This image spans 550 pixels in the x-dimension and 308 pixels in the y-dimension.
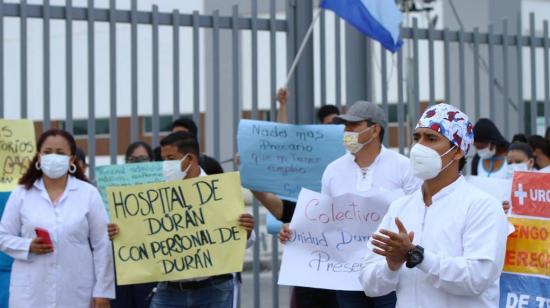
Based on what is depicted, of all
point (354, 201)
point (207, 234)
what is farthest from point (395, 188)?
point (207, 234)

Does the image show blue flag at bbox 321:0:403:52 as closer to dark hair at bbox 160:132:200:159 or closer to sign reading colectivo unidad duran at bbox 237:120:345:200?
sign reading colectivo unidad duran at bbox 237:120:345:200

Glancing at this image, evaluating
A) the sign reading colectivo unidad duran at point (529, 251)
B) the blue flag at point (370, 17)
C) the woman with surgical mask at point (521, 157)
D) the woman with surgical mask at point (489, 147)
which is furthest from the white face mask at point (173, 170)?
the woman with surgical mask at point (489, 147)

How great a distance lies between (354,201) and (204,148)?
1316 centimetres

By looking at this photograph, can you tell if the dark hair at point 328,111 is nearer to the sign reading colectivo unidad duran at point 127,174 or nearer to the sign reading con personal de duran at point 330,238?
the sign reading colectivo unidad duran at point 127,174

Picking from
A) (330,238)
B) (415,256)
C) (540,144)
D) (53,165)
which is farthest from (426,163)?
(540,144)

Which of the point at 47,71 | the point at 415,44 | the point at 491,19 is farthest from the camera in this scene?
the point at 491,19

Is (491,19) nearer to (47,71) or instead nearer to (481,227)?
(47,71)

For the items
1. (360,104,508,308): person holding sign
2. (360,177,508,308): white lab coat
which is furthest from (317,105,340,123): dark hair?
(360,177,508,308): white lab coat

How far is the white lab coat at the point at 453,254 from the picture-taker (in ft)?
13.7

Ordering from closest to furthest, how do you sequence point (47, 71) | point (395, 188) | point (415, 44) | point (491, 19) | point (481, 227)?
1. point (481, 227)
2. point (395, 188)
3. point (47, 71)
4. point (415, 44)
5. point (491, 19)

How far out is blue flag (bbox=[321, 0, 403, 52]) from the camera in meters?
8.00

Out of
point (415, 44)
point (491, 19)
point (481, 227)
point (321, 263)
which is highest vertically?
point (491, 19)

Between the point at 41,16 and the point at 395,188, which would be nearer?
the point at 395,188

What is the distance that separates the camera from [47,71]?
7562 millimetres
